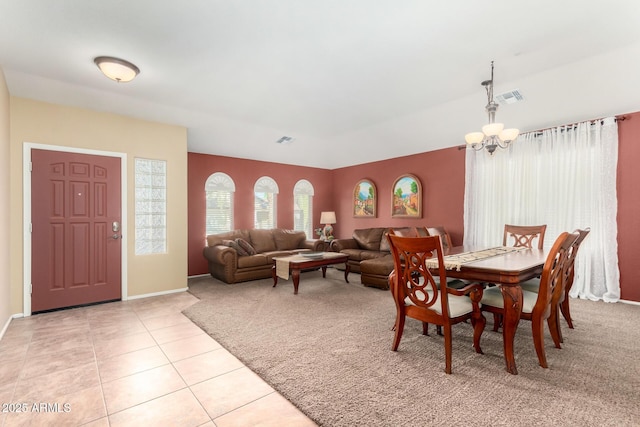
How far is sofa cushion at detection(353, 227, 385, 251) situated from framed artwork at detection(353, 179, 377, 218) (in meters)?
0.67

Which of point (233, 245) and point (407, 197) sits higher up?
point (407, 197)

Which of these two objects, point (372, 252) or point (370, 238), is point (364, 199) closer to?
point (370, 238)

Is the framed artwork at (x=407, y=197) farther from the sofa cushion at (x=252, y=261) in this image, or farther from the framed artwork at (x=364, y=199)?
the sofa cushion at (x=252, y=261)

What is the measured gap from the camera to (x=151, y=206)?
4539 millimetres

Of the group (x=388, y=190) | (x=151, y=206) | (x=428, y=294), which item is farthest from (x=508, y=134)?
(x=151, y=206)

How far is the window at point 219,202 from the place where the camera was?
612 cm

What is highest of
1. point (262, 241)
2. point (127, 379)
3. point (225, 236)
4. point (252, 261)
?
point (225, 236)

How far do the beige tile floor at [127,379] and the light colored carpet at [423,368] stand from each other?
0.18 m

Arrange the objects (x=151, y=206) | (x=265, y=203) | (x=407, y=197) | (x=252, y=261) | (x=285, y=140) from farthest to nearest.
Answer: (x=265, y=203) < (x=407, y=197) < (x=285, y=140) < (x=252, y=261) < (x=151, y=206)

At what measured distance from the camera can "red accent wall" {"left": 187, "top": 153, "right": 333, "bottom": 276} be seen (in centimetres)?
590

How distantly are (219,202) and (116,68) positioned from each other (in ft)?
11.3

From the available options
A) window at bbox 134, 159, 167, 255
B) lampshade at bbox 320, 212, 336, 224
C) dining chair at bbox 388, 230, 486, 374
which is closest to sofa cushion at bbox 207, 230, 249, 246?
window at bbox 134, 159, 167, 255

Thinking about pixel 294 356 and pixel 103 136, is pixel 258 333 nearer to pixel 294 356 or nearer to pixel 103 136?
pixel 294 356

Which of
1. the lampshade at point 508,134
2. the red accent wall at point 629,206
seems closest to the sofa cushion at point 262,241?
the lampshade at point 508,134
